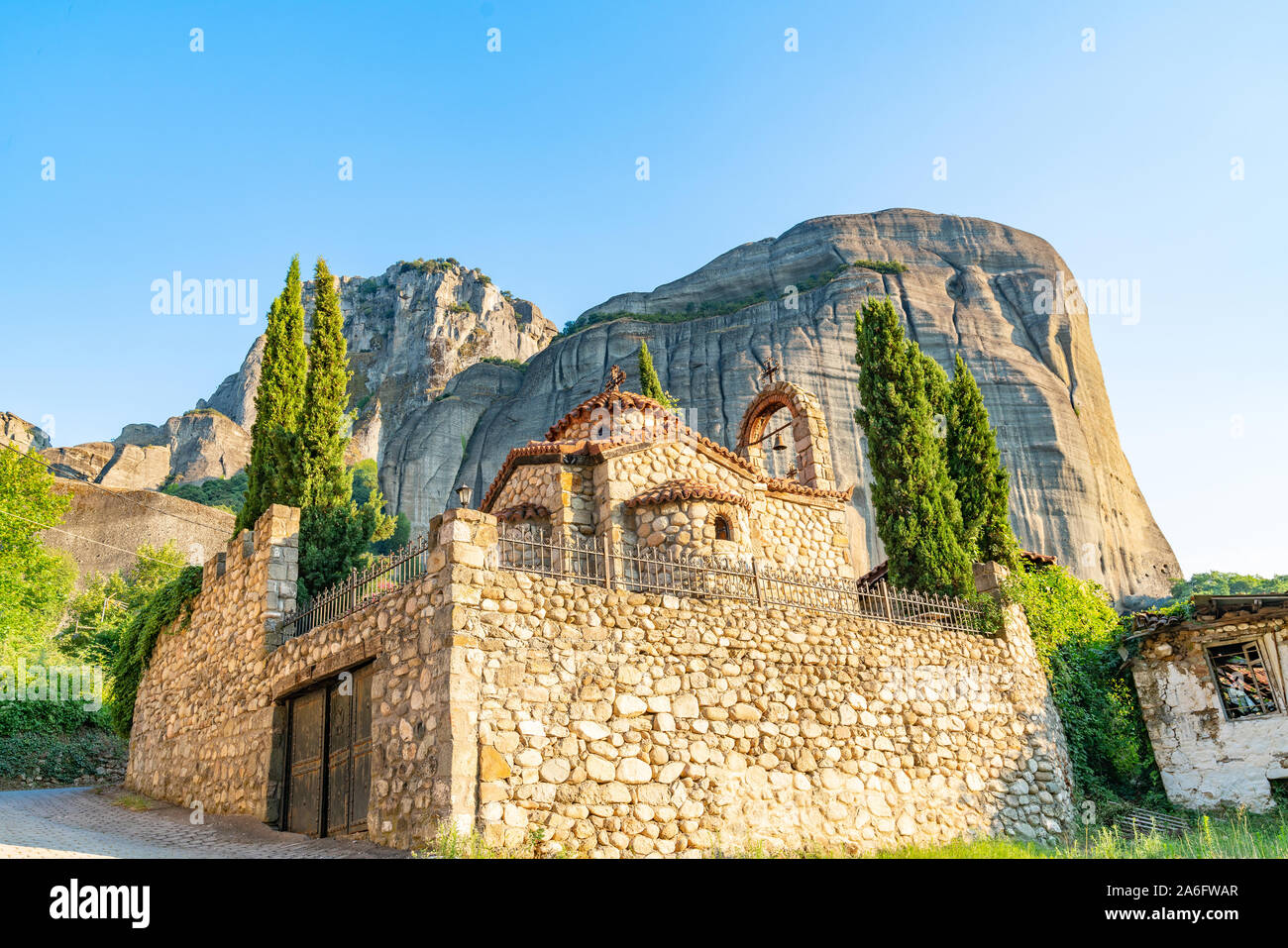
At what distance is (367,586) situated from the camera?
1080cm

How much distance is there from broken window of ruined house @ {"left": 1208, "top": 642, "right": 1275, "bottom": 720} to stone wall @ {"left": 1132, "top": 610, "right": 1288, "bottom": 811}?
0.10m

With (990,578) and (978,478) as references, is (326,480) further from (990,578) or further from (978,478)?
(978,478)

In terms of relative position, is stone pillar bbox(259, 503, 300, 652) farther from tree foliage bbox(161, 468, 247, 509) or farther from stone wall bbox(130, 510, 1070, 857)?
tree foliage bbox(161, 468, 247, 509)

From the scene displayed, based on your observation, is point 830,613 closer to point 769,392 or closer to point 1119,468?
point 769,392

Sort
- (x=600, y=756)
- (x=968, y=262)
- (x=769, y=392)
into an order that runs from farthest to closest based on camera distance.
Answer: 1. (x=968, y=262)
2. (x=769, y=392)
3. (x=600, y=756)

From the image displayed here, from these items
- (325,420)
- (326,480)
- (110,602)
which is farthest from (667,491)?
(110,602)

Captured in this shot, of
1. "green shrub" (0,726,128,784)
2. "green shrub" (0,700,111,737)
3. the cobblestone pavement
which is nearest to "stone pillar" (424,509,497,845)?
the cobblestone pavement

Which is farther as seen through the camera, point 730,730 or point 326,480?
point 326,480

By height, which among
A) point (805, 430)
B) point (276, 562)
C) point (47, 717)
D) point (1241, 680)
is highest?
point (805, 430)

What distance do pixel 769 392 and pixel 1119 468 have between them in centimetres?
3243

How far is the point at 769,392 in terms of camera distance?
2073 cm

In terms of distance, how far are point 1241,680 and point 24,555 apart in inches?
1015

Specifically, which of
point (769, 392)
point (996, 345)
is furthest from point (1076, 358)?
point (769, 392)

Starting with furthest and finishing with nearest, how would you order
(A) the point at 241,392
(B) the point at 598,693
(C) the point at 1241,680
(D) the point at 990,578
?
(A) the point at 241,392 → (D) the point at 990,578 → (C) the point at 1241,680 → (B) the point at 598,693
